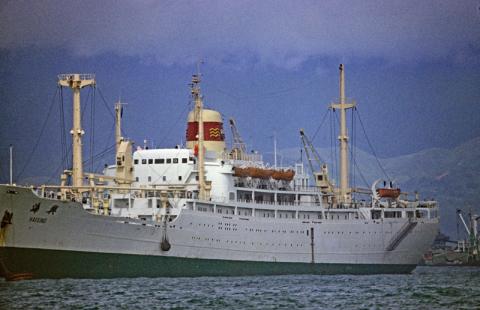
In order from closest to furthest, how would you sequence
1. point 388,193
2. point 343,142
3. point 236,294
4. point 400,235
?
point 236,294
point 400,235
point 388,193
point 343,142

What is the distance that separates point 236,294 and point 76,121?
1496cm

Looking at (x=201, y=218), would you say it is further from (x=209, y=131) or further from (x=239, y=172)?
(x=209, y=131)

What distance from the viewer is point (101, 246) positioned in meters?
49.1

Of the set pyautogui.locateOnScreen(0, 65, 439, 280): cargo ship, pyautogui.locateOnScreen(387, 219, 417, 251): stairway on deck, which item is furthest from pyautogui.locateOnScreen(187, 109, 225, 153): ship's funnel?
pyautogui.locateOnScreen(387, 219, 417, 251): stairway on deck

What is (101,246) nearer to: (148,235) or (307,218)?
Answer: (148,235)

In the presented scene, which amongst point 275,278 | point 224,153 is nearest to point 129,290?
point 275,278

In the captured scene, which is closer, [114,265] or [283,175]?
[114,265]

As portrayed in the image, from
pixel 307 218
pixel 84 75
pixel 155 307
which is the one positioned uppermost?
pixel 84 75

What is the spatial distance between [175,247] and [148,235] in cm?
195

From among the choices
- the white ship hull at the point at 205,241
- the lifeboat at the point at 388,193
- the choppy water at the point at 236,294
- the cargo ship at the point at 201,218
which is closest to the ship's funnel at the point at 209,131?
the cargo ship at the point at 201,218

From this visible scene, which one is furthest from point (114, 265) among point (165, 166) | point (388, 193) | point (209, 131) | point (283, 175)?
point (388, 193)

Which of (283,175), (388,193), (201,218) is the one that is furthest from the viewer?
(388,193)

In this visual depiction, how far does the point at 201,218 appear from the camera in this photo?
53438mm

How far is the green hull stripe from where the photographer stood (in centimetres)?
4722
